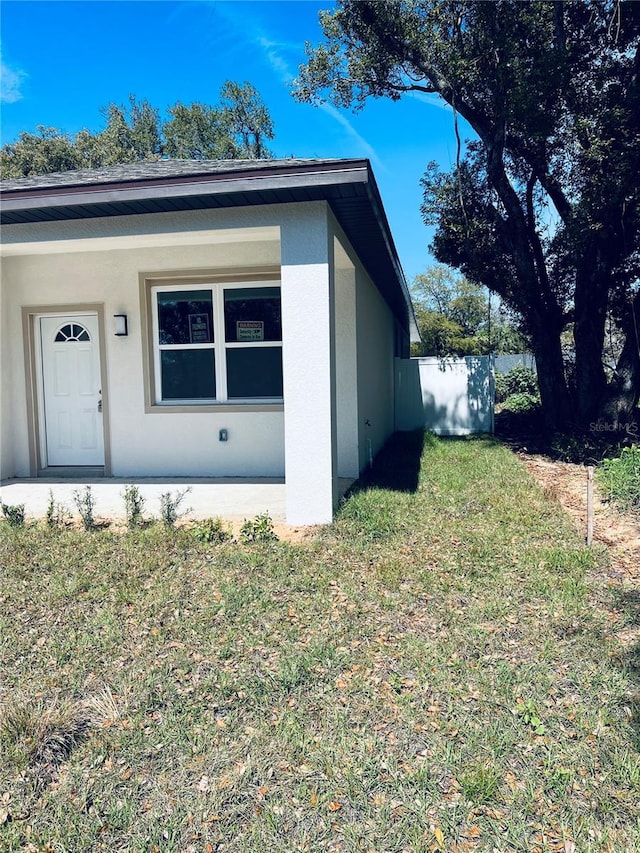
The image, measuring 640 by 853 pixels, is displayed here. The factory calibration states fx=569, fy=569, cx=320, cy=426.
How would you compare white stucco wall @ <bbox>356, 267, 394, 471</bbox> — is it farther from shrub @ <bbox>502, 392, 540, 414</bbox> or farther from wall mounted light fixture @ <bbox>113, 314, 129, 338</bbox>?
shrub @ <bbox>502, 392, 540, 414</bbox>

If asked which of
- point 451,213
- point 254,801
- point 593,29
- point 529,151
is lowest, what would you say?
point 254,801

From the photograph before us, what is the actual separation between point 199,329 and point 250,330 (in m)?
0.73

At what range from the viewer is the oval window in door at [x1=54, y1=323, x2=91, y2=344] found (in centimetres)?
827

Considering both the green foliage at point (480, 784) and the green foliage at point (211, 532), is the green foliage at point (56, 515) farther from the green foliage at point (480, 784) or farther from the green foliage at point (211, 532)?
the green foliage at point (480, 784)

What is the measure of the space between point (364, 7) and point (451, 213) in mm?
4194

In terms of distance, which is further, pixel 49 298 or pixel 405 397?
pixel 405 397

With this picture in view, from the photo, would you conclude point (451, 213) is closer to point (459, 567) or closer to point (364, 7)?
point (364, 7)

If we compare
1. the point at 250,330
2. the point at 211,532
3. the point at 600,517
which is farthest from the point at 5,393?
the point at 600,517

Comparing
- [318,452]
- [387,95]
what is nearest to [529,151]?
[387,95]

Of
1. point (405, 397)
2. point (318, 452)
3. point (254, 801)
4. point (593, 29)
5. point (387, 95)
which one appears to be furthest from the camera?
point (405, 397)

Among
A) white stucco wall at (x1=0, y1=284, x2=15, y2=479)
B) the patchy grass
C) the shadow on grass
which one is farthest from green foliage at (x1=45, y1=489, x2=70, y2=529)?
the shadow on grass

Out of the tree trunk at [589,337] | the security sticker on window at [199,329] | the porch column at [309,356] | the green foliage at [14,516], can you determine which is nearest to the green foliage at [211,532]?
the porch column at [309,356]

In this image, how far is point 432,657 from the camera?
3.22 meters

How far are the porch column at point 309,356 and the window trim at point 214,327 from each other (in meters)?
2.32
